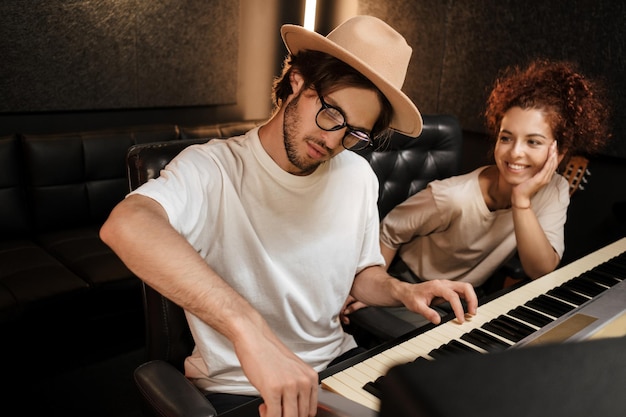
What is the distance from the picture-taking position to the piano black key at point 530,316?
138 centimetres

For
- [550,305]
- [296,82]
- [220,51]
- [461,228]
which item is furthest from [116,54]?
[550,305]

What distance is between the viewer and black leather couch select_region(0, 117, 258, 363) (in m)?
2.39

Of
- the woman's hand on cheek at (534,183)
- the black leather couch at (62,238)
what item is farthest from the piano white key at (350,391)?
the black leather couch at (62,238)

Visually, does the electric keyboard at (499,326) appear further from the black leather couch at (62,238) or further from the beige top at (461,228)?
the black leather couch at (62,238)

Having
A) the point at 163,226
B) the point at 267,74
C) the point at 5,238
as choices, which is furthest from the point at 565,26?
the point at 5,238

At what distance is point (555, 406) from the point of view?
1.15 feet

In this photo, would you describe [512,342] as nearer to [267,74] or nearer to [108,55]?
[108,55]

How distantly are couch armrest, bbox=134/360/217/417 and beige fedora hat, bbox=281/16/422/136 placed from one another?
80 cm

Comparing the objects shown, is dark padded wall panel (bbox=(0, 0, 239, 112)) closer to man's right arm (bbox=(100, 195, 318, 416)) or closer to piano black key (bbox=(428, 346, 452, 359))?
man's right arm (bbox=(100, 195, 318, 416))

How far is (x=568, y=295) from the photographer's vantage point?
5.13 feet

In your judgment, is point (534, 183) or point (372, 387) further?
point (534, 183)

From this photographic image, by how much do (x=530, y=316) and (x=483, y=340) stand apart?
0.70ft

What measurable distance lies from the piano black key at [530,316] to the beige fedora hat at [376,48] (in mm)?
546

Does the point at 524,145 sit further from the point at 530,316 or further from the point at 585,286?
the point at 530,316
